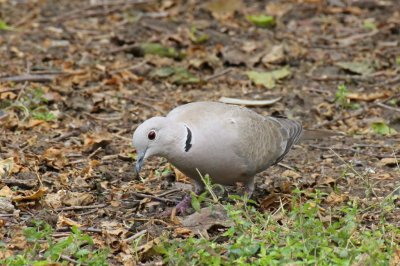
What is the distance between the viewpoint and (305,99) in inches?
305

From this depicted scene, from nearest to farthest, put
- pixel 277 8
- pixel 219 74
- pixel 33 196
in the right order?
pixel 33 196 < pixel 219 74 < pixel 277 8

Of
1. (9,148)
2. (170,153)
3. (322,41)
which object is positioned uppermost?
(170,153)

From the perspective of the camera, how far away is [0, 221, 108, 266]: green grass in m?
4.20

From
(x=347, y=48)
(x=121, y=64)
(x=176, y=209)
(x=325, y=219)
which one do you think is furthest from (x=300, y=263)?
(x=347, y=48)

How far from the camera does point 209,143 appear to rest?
16.7ft

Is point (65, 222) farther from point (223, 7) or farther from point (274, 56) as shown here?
point (223, 7)

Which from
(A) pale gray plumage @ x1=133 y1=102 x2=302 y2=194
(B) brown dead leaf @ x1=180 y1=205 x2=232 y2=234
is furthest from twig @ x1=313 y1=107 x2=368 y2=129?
(B) brown dead leaf @ x1=180 y1=205 x2=232 y2=234

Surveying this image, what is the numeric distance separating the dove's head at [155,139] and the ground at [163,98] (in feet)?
1.27

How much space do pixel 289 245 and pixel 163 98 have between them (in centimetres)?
360

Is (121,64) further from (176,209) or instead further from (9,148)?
(176,209)

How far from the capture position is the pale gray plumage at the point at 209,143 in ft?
16.6

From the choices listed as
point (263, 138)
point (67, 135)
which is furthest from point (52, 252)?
point (67, 135)

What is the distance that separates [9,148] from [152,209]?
1356 millimetres

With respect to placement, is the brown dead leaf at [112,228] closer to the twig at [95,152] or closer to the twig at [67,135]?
the twig at [95,152]
